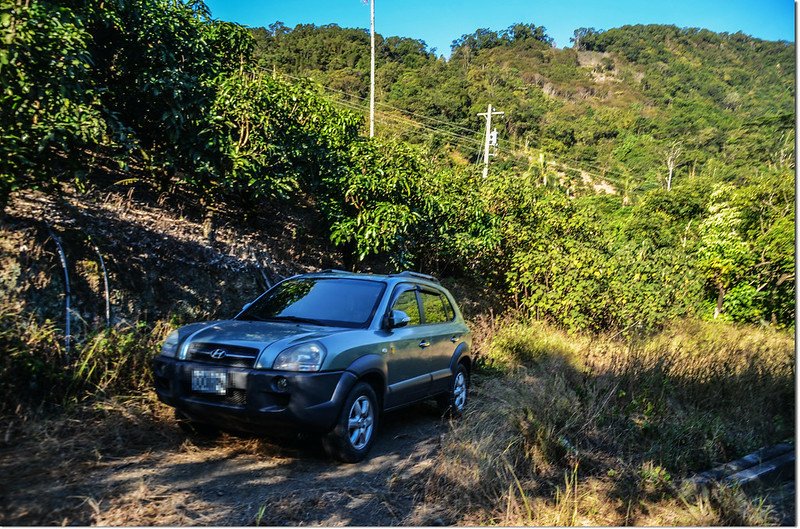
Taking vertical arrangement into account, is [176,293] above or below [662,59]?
below

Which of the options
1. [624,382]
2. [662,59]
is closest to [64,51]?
[624,382]

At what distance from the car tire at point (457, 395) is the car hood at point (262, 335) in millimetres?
2234

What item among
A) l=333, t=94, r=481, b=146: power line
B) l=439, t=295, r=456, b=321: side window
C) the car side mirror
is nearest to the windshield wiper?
the car side mirror

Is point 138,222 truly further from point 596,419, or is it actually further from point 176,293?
point 596,419

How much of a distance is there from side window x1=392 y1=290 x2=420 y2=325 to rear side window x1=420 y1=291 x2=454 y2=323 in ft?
0.72

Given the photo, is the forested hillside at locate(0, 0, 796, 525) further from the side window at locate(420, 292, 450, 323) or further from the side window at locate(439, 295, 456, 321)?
the side window at locate(439, 295, 456, 321)

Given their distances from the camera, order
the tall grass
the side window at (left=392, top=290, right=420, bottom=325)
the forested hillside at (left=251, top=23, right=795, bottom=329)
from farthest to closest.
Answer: the forested hillside at (left=251, top=23, right=795, bottom=329), the side window at (left=392, top=290, right=420, bottom=325), the tall grass

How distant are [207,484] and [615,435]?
394 centimetres

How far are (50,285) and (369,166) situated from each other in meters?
6.27

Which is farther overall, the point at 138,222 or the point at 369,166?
the point at 369,166

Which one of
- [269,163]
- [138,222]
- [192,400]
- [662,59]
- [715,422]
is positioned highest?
[662,59]

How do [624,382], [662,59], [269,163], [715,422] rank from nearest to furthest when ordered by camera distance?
[715,422] → [624,382] → [269,163] → [662,59]

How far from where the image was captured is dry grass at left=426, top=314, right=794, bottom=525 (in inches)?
168

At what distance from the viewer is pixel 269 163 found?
992 centimetres
